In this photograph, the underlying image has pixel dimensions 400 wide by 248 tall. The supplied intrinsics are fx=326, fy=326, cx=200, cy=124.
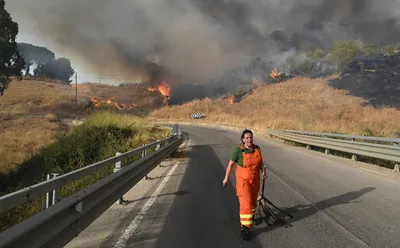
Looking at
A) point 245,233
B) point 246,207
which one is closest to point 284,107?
point 246,207

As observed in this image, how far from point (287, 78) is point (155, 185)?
8188 cm

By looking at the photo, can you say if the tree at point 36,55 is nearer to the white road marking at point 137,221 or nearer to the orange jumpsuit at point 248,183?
the white road marking at point 137,221

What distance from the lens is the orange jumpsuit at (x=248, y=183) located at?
4.34m

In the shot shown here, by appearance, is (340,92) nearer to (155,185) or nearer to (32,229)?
(155,185)

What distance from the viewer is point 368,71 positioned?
6794 centimetres

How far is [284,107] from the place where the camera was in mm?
52250

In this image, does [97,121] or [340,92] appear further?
[340,92]

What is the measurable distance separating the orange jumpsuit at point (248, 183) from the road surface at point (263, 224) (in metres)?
0.35

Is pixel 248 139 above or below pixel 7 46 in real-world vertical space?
below

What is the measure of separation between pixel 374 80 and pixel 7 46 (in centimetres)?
5977

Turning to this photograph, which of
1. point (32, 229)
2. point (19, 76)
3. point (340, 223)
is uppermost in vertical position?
point (19, 76)

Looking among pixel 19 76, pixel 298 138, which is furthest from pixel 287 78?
pixel 298 138

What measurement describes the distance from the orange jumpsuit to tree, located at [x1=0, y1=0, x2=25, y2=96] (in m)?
36.8

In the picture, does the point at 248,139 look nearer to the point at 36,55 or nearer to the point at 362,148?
the point at 362,148
